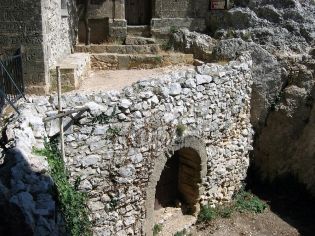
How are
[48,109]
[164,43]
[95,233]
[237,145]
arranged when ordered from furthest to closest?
[164,43], [237,145], [95,233], [48,109]

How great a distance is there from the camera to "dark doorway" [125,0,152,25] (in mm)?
14070

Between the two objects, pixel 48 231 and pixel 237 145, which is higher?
pixel 48 231

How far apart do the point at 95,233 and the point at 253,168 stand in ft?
17.2

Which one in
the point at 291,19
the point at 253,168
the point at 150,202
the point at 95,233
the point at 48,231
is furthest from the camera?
the point at 291,19

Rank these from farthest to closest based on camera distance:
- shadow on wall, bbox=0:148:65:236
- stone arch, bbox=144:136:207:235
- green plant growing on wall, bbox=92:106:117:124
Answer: stone arch, bbox=144:136:207:235
green plant growing on wall, bbox=92:106:117:124
shadow on wall, bbox=0:148:65:236

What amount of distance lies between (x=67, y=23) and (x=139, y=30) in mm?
2446

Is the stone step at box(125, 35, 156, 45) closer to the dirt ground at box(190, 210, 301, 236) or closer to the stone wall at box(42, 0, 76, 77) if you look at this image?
the stone wall at box(42, 0, 76, 77)

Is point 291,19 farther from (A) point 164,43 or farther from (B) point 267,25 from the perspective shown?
(A) point 164,43

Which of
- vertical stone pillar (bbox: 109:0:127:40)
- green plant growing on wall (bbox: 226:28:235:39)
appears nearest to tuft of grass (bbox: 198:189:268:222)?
green plant growing on wall (bbox: 226:28:235:39)

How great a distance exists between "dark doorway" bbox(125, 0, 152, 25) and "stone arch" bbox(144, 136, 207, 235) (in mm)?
6510

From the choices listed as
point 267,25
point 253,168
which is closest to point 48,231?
point 253,168

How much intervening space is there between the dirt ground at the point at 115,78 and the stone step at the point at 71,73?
0.63 ft

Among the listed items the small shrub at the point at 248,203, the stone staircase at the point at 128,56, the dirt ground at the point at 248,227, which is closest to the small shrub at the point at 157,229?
the dirt ground at the point at 248,227

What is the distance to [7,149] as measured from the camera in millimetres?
4770
